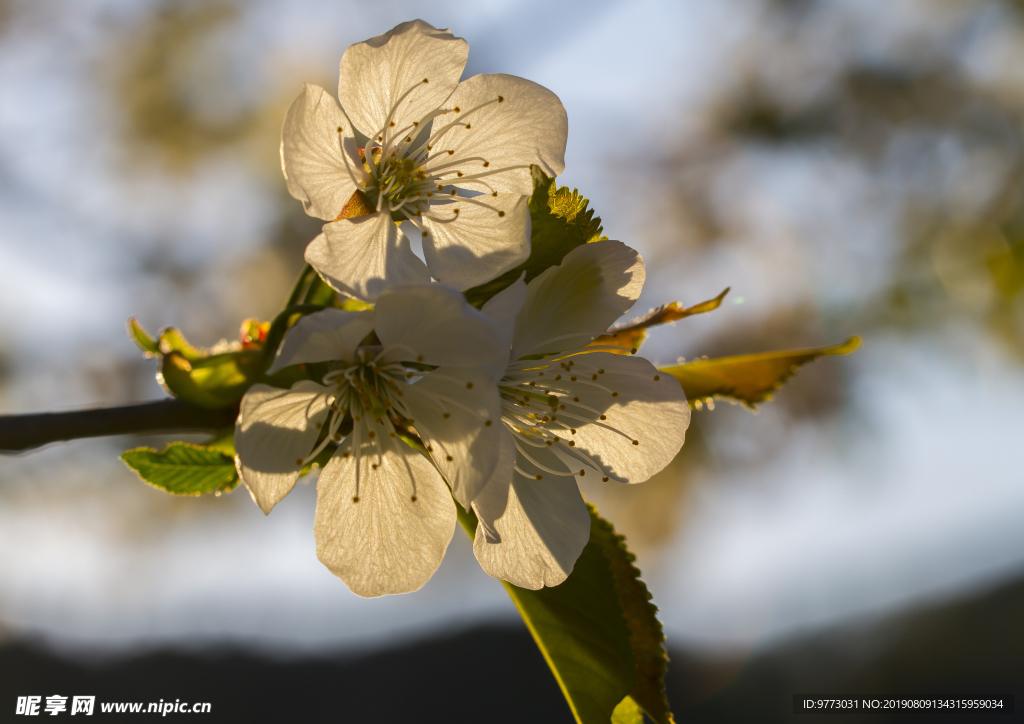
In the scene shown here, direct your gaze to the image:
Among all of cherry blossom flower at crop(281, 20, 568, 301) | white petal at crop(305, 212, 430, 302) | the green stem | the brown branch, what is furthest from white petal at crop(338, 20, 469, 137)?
the brown branch

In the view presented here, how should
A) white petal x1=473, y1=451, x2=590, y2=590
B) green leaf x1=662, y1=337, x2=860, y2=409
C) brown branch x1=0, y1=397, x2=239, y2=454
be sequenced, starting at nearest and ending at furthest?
brown branch x1=0, y1=397, x2=239, y2=454, white petal x1=473, y1=451, x2=590, y2=590, green leaf x1=662, y1=337, x2=860, y2=409

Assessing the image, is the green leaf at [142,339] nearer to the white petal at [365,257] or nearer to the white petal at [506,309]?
the white petal at [365,257]

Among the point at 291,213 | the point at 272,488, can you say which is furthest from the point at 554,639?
the point at 291,213

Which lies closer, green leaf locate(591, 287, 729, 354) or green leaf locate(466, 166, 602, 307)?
green leaf locate(466, 166, 602, 307)

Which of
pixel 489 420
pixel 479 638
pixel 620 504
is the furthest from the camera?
pixel 620 504

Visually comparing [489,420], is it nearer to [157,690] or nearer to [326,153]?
[326,153]

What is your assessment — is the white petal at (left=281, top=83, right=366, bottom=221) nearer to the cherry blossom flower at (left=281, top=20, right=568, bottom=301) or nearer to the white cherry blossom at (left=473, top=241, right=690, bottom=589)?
the cherry blossom flower at (left=281, top=20, right=568, bottom=301)

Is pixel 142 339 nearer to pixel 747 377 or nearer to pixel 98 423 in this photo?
pixel 98 423
